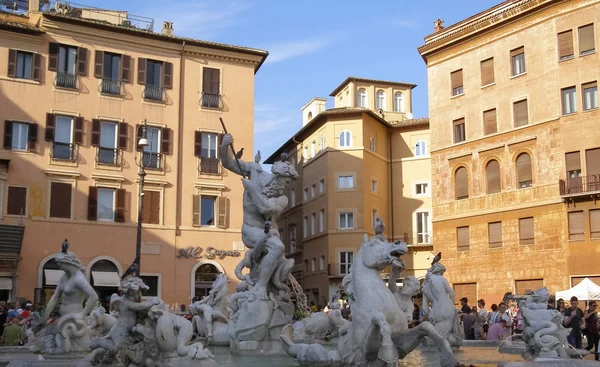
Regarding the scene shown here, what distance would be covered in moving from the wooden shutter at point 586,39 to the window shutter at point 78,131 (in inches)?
1024

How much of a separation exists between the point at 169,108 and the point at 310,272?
21.4m

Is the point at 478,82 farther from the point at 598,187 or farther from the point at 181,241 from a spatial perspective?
the point at 181,241

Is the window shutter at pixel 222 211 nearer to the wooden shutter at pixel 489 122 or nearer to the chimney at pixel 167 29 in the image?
the chimney at pixel 167 29

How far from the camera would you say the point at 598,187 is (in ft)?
113

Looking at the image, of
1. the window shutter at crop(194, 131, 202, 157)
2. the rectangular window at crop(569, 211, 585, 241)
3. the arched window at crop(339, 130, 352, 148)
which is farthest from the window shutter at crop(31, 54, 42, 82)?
the rectangular window at crop(569, 211, 585, 241)

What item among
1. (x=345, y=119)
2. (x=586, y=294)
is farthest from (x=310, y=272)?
(x=586, y=294)

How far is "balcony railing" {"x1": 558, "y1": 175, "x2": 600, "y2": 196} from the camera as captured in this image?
1362 inches

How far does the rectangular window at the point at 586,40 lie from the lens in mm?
36031

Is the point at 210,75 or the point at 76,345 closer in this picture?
the point at 76,345

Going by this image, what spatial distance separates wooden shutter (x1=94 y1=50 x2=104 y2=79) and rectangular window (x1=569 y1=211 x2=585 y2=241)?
2535cm

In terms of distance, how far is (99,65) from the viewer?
36.3 m

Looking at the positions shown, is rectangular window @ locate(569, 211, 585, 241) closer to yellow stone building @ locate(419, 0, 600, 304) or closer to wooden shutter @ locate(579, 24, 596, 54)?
yellow stone building @ locate(419, 0, 600, 304)

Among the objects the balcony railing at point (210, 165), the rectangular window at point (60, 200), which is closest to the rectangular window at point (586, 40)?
the balcony railing at point (210, 165)

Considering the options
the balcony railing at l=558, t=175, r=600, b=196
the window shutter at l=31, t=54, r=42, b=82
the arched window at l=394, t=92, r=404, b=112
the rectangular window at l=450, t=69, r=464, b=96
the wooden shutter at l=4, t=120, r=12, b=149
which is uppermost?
the arched window at l=394, t=92, r=404, b=112
